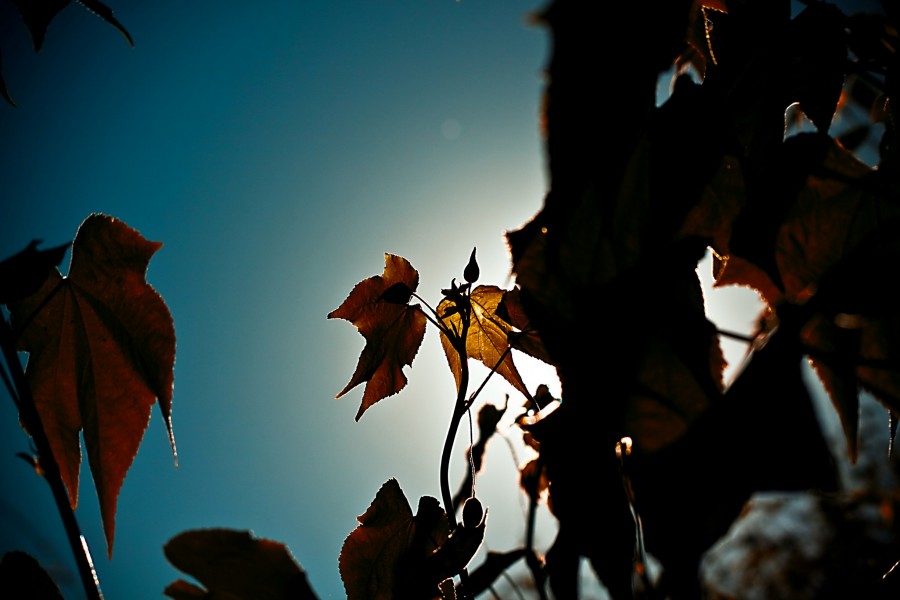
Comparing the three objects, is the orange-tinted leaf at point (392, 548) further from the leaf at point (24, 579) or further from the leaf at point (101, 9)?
the leaf at point (101, 9)

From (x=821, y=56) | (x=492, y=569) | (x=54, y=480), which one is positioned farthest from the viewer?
(x=492, y=569)

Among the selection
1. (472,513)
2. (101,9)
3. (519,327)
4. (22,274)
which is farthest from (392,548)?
(101,9)

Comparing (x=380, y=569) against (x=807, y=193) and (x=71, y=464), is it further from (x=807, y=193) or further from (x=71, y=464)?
(x=807, y=193)

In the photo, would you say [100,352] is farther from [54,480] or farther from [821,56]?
[821,56]

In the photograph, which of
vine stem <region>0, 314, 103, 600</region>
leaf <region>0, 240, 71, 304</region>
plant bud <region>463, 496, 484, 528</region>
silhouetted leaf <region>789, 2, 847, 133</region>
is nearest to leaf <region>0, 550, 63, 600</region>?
vine stem <region>0, 314, 103, 600</region>

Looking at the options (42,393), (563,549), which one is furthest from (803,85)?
(42,393)
